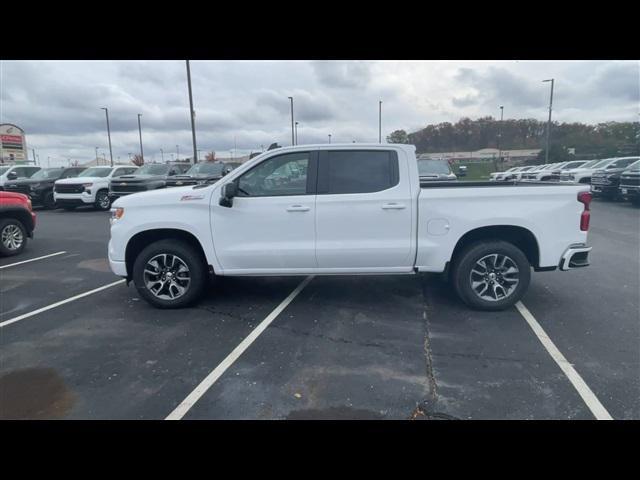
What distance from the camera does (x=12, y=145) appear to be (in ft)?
111

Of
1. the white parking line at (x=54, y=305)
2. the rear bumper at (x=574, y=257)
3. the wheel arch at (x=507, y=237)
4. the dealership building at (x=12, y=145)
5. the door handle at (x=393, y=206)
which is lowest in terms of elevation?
the white parking line at (x=54, y=305)

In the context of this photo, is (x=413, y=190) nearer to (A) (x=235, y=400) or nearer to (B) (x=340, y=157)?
(B) (x=340, y=157)

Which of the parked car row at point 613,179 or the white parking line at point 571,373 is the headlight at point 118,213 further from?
the parked car row at point 613,179

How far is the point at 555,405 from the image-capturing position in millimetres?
2973

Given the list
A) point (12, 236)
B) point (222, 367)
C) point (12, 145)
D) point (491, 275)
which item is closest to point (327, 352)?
point (222, 367)

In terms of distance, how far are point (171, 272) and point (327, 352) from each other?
2.30 meters

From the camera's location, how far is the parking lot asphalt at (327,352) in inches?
121

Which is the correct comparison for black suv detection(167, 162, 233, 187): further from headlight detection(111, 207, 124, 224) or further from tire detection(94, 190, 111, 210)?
headlight detection(111, 207, 124, 224)

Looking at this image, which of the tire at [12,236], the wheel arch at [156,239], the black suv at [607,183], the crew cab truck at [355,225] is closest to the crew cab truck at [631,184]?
the black suv at [607,183]

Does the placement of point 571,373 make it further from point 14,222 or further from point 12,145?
point 12,145

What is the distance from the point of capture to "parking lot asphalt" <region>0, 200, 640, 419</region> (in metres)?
3.06

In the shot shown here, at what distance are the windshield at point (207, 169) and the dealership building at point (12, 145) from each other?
27304 millimetres

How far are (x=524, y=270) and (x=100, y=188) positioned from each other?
16201 millimetres

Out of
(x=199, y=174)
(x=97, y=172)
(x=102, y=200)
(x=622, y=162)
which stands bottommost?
(x=102, y=200)
